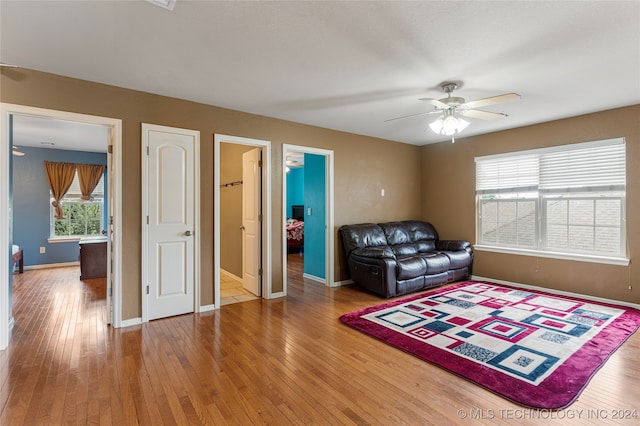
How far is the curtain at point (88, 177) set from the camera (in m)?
6.95

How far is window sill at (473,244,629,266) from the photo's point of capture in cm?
407

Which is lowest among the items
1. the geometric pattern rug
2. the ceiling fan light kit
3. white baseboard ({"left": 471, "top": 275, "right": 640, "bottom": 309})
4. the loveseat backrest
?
the geometric pattern rug

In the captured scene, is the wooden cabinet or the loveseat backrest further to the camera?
the wooden cabinet

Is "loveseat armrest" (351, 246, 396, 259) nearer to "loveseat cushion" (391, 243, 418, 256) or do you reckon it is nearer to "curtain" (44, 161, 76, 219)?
"loveseat cushion" (391, 243, 418, 256)

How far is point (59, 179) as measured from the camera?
6672 millimetres

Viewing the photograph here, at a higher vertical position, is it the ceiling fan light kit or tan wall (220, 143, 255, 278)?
the ceiling fan light kit

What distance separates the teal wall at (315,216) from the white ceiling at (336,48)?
5.56ft

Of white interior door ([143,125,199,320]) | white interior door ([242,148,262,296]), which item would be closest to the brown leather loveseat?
white interior door ([242,148,262,296])

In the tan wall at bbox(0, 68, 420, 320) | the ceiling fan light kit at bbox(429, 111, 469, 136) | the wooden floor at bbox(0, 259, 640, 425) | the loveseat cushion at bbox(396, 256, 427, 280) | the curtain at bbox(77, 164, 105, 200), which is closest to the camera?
the wooden floor at bbox(0, 259, 640, 425)

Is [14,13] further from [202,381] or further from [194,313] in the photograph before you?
[194,313]

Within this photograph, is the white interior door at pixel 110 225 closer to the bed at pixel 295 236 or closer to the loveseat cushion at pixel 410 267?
the loveseat cushion at pixel 410 267

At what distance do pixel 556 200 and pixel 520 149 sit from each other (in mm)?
926

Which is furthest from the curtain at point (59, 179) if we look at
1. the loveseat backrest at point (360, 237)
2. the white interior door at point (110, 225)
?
the loveseat backrest at point (360, 237)

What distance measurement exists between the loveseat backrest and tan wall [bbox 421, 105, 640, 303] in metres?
1.60
